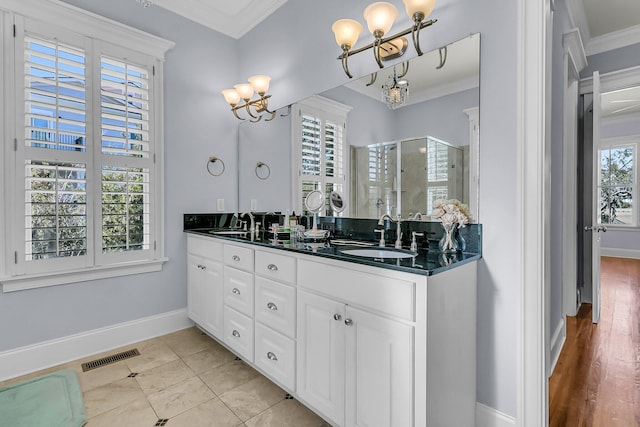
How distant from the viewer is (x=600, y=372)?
210 centimetres

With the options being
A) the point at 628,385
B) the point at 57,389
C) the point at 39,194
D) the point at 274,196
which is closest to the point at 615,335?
the point at 628,385

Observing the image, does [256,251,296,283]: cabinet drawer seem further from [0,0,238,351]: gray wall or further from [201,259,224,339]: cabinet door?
→ [0,0,238,351]: gray wall

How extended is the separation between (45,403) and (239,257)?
1328 mm

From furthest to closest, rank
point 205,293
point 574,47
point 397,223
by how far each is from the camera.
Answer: point 574,47 < point 205,293 < point 397,223

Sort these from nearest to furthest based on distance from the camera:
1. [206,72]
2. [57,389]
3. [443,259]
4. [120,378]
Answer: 1. [443,259]
2. [57,389]
3. [120,378]
4. [206,72]

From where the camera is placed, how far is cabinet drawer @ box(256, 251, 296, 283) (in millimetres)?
1720

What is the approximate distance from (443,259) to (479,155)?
60cm

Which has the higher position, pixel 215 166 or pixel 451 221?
pixel 215 166

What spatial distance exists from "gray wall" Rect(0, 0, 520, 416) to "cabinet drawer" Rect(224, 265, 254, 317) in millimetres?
896

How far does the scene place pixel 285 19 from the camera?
2709 millimetres

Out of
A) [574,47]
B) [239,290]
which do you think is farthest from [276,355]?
[574,47]

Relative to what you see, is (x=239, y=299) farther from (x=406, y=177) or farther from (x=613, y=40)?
(x=613, y=40)

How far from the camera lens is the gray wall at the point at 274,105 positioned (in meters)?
1.52

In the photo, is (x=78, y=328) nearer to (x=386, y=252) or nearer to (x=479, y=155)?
(x=386, y=252)
